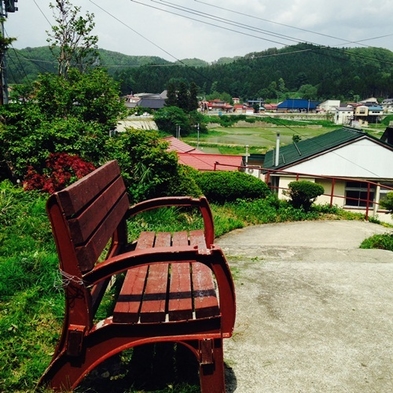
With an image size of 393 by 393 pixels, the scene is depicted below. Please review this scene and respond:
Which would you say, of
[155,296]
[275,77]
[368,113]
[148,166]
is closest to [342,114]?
[368,113]

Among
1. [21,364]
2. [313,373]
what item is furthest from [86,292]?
[313,373]

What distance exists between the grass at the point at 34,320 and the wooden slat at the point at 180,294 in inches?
21.1

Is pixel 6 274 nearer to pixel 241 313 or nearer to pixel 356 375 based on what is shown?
pixel 241 313

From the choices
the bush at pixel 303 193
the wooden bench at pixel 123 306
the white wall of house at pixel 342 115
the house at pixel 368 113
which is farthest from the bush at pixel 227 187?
the house at pixel 368 113

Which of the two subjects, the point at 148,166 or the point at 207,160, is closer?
the point at 148,166

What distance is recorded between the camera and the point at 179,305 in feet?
6.66

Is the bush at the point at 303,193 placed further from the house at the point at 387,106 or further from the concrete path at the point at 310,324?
the house at the point at 387,106

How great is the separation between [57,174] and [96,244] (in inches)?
164

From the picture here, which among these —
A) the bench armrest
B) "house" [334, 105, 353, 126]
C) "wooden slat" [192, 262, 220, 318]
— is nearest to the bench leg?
"wooden slat" [192, 262, 220, 318]

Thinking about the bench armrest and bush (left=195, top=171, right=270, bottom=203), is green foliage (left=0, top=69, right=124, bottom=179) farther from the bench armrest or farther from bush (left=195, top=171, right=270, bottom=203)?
the bench armrest

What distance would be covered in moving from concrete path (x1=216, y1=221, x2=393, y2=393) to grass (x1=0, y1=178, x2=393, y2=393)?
457 mm

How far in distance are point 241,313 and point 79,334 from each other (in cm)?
152

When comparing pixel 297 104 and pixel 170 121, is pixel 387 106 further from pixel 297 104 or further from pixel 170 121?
pixel 170 121

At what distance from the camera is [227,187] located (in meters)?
10.1
